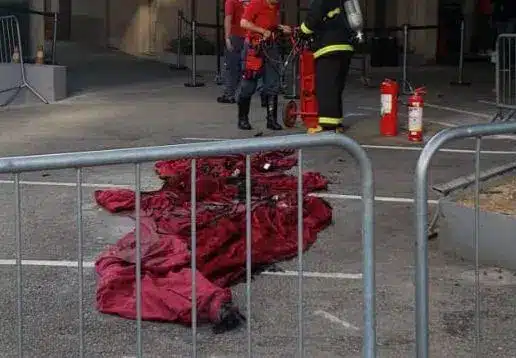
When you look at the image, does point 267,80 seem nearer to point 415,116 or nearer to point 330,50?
point 330,50

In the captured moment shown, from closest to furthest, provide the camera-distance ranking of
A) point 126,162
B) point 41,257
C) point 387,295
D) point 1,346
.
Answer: point 126,162
point 1,346
point 387,295
point 41,257

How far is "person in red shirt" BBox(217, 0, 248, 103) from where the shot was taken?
42.0ft

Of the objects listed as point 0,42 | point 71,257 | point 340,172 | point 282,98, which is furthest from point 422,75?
point 71,257

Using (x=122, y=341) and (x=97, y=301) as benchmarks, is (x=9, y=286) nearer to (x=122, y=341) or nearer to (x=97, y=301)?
(x=97, y=301)

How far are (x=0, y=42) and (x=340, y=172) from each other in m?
7.99

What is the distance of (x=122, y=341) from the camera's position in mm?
4766

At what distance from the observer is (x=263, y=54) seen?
10.8 meters

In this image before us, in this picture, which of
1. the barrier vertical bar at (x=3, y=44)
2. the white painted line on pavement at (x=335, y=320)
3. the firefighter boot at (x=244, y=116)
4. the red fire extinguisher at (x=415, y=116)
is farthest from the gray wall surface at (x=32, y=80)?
the white painted line on pavement at (x=335, y=320)

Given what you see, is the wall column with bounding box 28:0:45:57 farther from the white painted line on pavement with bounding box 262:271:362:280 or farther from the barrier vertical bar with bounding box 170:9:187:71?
the white painted line on pavement with bounding box 262:271:362:280

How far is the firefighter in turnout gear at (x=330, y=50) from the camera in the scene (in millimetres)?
10055

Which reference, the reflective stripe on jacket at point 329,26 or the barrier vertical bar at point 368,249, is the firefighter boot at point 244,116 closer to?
the reflective stripe on jacket at point 329,26

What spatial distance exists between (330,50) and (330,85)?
0.36 metres

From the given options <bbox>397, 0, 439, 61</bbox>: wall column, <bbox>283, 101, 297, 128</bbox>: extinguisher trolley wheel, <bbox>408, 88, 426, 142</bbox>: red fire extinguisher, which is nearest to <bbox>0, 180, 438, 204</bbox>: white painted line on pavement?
<bbox>408, 88, 426, 142</bbox>: red fire extinguisher

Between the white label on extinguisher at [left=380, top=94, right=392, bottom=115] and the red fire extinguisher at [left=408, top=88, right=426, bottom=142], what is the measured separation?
0.28 metres
